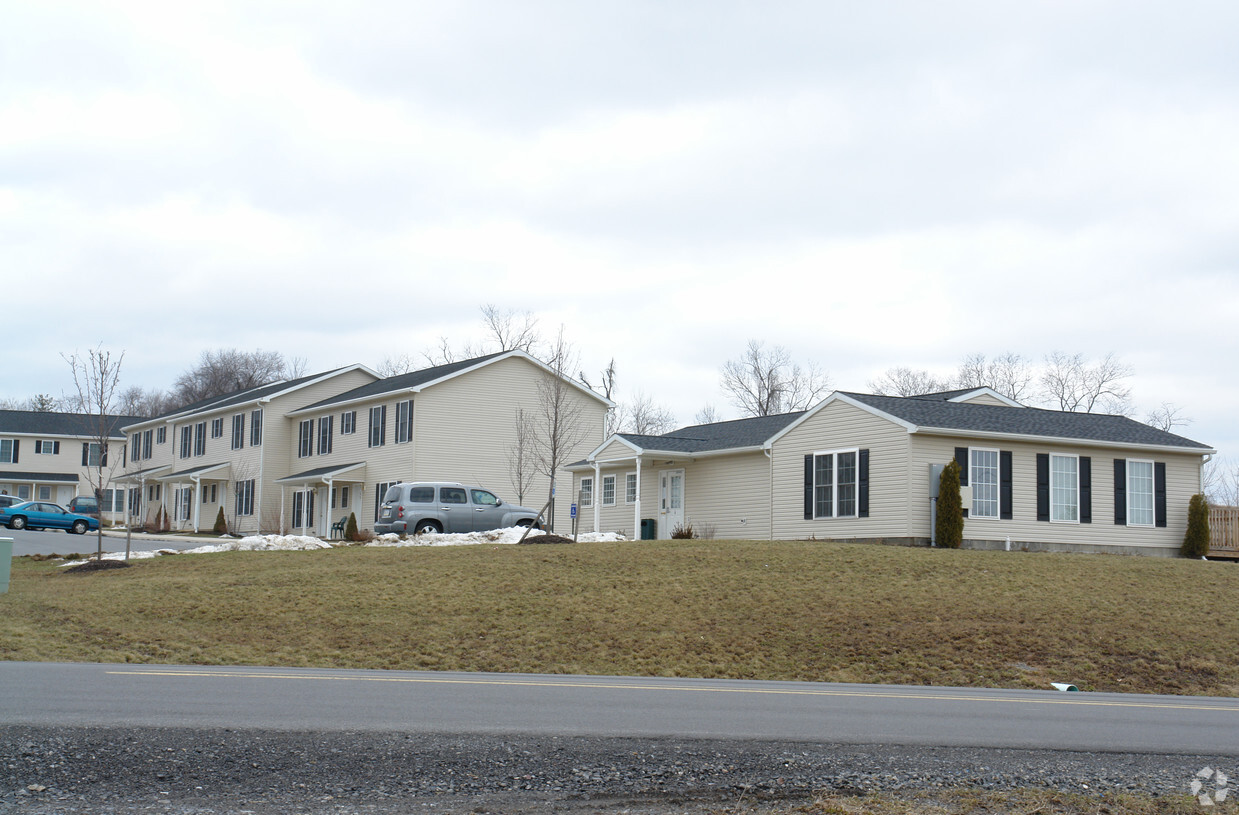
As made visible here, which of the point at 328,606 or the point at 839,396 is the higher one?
the point at 839,396

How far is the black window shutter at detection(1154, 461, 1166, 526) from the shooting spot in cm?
2838

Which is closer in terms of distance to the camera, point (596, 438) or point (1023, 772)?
point (1023, 772)

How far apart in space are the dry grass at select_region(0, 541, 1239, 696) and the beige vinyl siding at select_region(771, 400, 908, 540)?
2657mm

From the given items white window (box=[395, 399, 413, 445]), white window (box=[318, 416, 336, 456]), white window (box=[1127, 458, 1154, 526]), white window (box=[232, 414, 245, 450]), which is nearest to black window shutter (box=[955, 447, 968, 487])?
white window (box=[1127, 458, 1154, 526])

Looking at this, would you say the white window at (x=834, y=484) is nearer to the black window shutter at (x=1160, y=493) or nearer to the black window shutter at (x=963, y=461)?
the black window shutter at (x=963, y=461)

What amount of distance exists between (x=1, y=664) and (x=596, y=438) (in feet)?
102

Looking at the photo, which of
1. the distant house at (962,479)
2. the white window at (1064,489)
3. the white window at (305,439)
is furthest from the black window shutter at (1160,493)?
the white window at (305,439)

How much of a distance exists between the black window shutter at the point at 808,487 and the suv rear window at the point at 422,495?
33.4ft

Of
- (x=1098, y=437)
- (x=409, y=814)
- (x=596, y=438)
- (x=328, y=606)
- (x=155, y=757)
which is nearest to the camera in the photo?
(x=409, y=814)

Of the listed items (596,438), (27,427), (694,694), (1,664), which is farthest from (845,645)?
(27,427)

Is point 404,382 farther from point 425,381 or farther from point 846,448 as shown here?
point 846,448

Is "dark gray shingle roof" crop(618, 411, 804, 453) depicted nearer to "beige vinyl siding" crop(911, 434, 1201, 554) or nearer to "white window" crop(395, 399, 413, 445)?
"beige vinyl siding" crop(911, 434, 1201, 554)

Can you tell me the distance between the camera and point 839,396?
91.9ft

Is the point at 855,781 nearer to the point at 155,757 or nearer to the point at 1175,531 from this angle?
the point at 155,757
